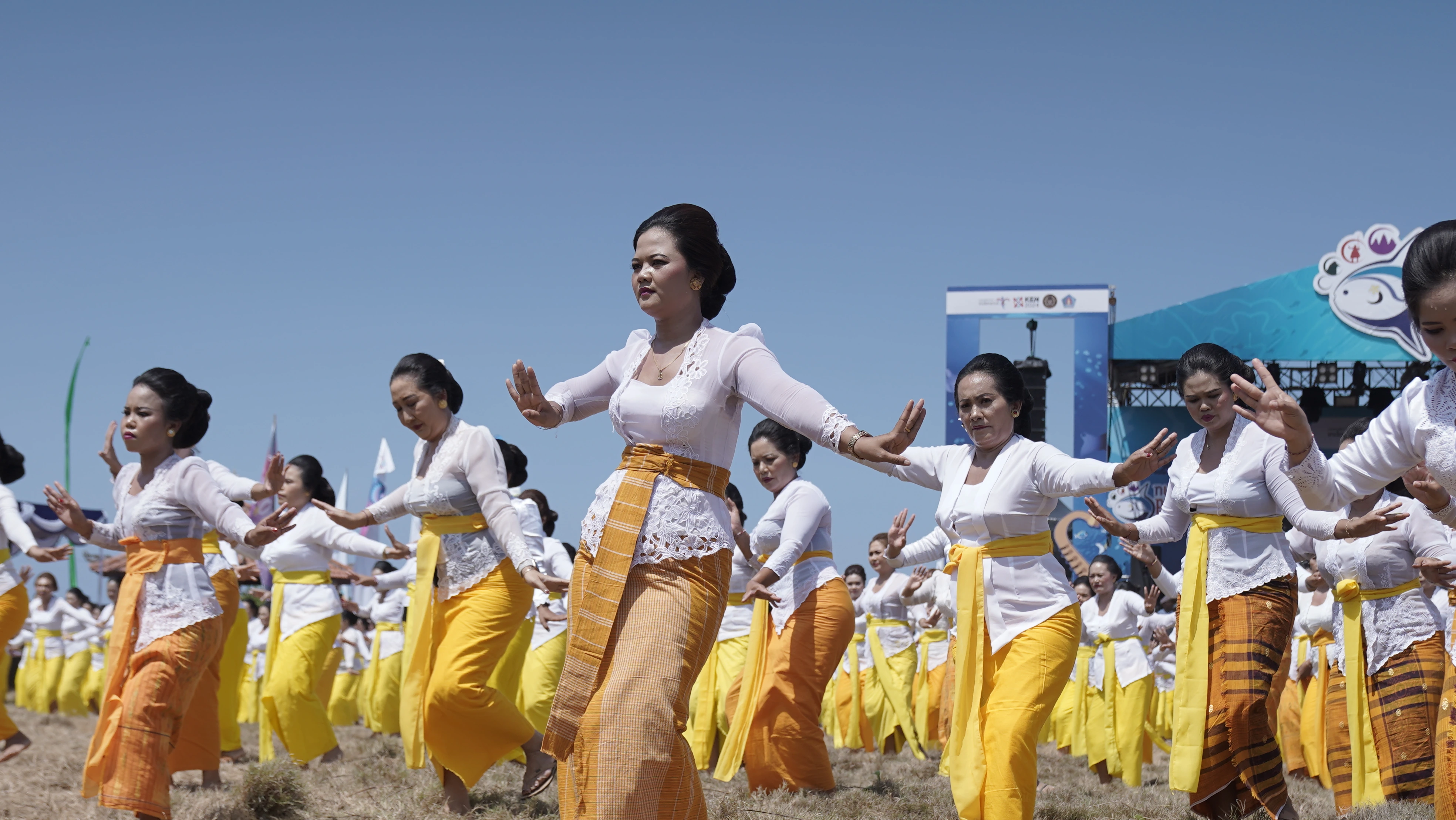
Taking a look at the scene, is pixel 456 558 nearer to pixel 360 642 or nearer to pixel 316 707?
pixel 316 707

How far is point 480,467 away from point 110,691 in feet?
6.12

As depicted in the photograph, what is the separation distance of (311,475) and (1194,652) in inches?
240

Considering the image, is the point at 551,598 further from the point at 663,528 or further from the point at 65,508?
the point at 663,528

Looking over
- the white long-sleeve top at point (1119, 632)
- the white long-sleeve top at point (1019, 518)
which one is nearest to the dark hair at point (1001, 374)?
the white long-sleeve top at point (1019, 518)

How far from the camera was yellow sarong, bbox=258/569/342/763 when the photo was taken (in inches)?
326

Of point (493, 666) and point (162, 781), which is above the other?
point (493, 666)

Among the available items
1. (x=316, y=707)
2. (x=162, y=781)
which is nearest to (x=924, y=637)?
(x=316, y=707)

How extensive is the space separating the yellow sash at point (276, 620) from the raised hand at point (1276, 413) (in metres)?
6.92

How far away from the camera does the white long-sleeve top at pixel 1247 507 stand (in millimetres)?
5219

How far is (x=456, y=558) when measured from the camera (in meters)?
6.10

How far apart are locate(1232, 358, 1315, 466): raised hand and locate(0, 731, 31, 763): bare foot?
7.53 m

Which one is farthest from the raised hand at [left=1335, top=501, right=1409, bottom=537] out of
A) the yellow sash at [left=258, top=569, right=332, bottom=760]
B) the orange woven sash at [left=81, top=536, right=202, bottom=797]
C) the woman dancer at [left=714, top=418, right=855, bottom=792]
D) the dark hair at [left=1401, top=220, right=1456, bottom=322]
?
the yellow sash at [left=258, top=569, right=332, bottom=760]

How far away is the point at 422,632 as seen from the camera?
238 inches

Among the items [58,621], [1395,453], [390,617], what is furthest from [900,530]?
[58,621]
